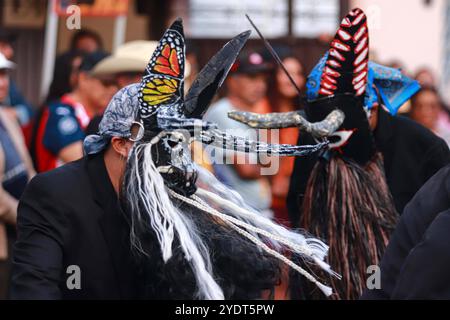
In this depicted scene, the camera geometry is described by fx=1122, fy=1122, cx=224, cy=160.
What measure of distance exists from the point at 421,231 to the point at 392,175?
143cm

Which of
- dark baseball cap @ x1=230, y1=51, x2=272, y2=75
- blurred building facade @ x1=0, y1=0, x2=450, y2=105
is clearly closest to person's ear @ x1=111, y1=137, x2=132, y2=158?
dark baseball cap @ x1=230, y1=51, x2=272, y2=75

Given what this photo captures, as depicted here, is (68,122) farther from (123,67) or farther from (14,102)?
(14,102)

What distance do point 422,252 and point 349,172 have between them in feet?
4.74

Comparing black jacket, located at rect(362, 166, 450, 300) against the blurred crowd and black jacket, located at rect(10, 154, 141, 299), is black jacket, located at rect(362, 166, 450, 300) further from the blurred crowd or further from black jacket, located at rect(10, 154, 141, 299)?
the blurred crowd

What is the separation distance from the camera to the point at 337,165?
444cm

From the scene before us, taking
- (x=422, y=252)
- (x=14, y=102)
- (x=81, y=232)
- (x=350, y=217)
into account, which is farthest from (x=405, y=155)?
(x=14, y=102)

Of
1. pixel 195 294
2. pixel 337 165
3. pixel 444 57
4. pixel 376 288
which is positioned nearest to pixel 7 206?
pixel 337 165

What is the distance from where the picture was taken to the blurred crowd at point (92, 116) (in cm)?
586

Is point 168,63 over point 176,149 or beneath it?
over

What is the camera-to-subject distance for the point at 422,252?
3.00 m

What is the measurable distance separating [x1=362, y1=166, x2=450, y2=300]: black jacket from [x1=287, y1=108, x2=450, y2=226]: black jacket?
1256 millimetres

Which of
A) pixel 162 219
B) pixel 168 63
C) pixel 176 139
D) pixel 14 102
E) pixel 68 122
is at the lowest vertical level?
pixel 14 102

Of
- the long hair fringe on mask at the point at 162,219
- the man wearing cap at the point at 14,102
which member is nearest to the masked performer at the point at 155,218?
the long hair fringe on mask at the point at 162,219

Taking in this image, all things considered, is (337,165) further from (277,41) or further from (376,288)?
(277,41)
